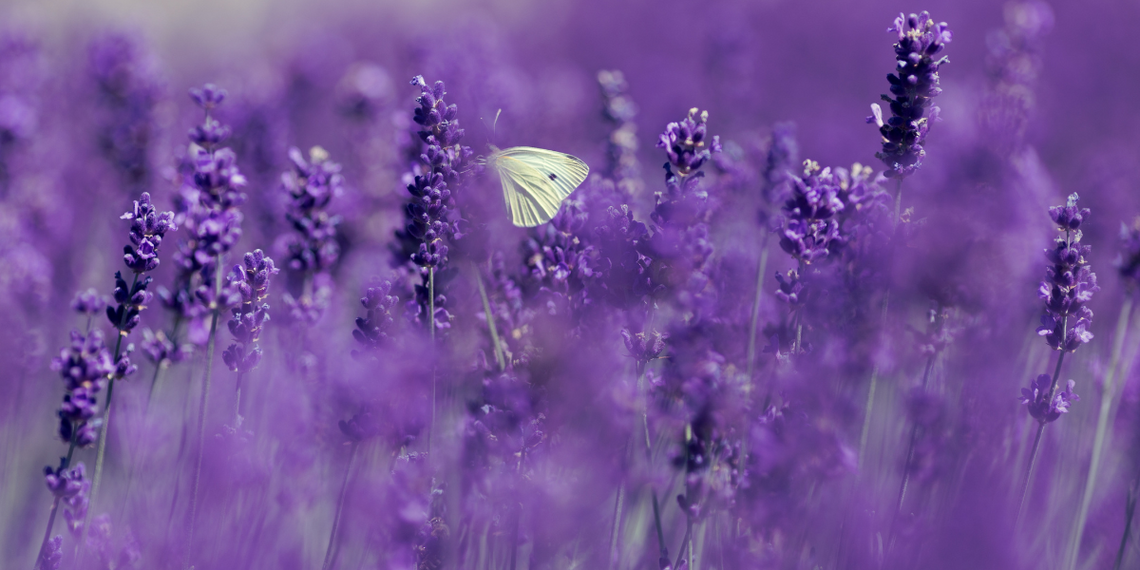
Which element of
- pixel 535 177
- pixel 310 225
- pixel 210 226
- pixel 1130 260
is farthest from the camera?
pixel 535 177

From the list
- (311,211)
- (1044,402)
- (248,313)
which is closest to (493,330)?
(248,313)

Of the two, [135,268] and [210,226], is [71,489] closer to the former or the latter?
[135,268]

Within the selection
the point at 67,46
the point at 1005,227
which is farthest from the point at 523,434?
the point at 67,46

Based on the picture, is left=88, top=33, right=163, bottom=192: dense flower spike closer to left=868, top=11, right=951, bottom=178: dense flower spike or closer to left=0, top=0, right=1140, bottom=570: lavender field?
left=0, top=0, right=1140, bottom=570: lavender field

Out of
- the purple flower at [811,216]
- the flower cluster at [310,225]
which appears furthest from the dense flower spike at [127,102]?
the purple flower at [811,216]

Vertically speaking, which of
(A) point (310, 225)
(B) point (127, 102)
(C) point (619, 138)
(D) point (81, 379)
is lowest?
(D) point (81, 379)

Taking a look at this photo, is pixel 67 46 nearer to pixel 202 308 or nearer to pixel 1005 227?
pixel 202 308
